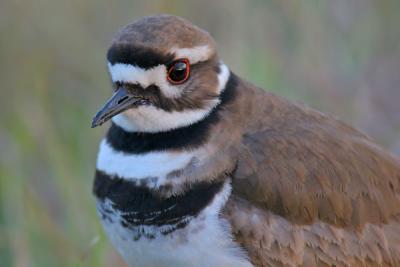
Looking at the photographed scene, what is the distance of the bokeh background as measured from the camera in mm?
6844

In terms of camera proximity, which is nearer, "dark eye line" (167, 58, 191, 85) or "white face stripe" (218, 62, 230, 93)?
"dark eye line" (167, 58, 191, 85)

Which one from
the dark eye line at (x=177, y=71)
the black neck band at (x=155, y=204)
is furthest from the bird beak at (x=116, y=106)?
the black neck band at (x=155, y=204)

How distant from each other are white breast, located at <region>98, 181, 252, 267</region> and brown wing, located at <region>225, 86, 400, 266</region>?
6 centimetres

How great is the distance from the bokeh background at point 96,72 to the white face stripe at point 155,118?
1.34 meters

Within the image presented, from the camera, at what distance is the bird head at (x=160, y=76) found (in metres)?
5.27

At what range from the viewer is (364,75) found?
301 inches

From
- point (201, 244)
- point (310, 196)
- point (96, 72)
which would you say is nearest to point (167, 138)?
point (201, 244)

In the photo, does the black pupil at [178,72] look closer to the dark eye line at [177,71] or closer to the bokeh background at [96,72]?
the dark eye line at [177,71]

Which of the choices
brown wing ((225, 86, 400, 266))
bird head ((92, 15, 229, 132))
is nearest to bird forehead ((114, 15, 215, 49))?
bird head ((92, 15, 229, 132))

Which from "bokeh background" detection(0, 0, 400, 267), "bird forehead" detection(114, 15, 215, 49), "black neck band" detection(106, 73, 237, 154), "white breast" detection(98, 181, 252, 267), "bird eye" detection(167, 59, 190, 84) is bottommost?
"bokeh background" detection(0, 0, 400, 267)

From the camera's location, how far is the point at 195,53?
5484 millimetres

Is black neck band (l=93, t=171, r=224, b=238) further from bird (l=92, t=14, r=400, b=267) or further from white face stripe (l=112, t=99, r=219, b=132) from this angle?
white face stripe (l=112, t=99, r=219, b=132)

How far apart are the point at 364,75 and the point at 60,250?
8.18 feet

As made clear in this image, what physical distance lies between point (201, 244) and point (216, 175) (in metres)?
0.35
